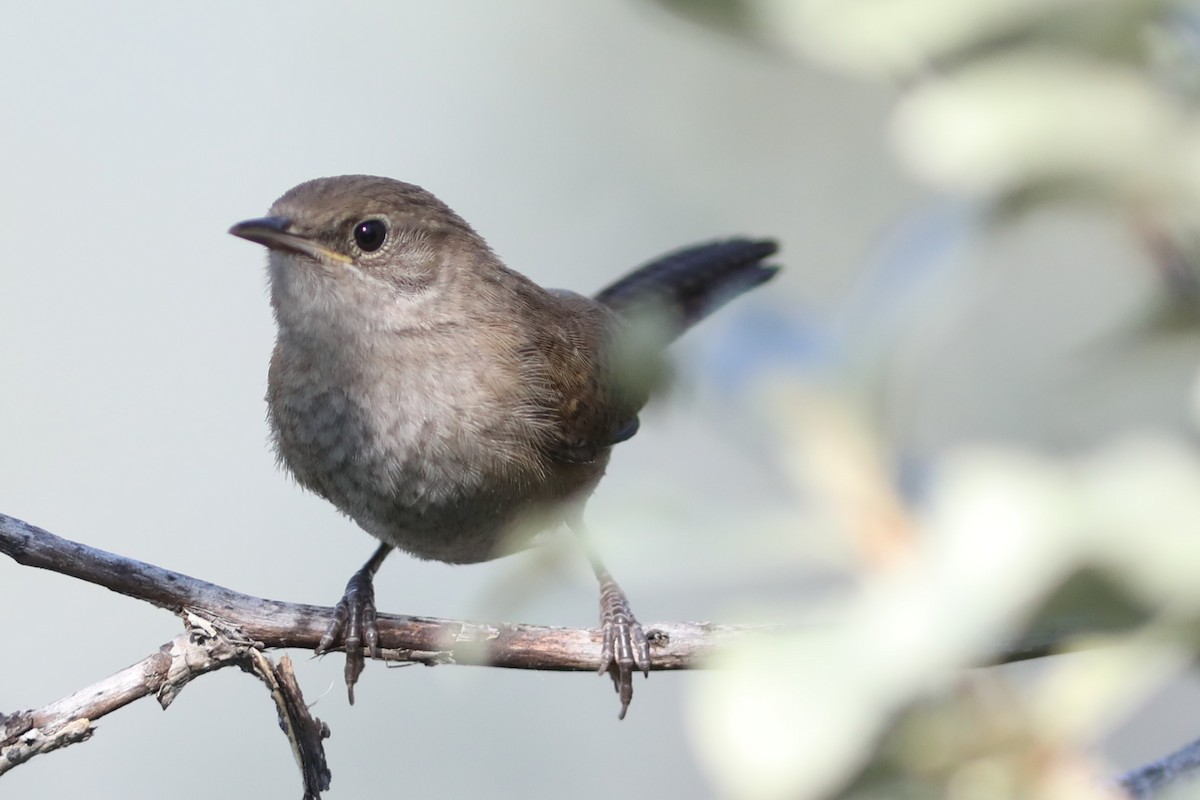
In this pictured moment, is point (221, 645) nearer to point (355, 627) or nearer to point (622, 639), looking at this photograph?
point (355, 627)

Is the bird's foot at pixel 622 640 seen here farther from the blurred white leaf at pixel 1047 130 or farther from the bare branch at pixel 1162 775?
the blurred white leaf at pixel 1047 130

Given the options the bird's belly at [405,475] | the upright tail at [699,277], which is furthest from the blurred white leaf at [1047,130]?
the upright tail at [699,277]

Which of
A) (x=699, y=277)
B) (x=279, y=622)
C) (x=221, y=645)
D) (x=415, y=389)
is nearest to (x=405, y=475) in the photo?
(x=415, y=389)

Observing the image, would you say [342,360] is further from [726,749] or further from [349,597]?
[726,749]

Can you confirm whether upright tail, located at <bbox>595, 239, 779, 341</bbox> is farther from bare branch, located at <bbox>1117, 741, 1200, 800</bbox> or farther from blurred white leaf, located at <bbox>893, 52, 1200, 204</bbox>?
blurred white leaf, located at <bbox>893, 52, 1200, 204</bbox>

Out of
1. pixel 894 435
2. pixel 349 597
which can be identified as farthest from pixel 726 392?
pixel 349 597
